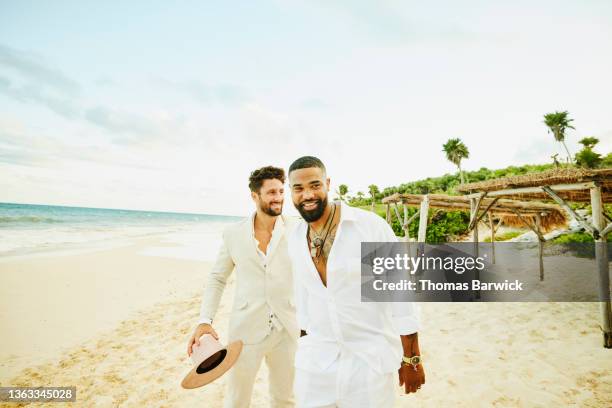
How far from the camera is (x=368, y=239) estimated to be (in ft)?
6.38

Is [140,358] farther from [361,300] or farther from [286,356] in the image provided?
[361,300]

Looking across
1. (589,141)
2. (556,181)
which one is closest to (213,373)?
(556,181)

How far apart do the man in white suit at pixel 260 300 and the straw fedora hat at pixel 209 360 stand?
0.26 m

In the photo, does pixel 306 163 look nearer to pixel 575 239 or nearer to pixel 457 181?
pixel 575 239

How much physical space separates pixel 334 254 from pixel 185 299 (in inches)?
321

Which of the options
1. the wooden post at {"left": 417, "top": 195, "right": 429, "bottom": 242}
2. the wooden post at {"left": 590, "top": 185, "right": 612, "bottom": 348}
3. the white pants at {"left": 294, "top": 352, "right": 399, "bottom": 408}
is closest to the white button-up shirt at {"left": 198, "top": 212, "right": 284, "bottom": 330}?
the white pants at {"left": 294, "top": 352, "right": 399, "bottom": 408}

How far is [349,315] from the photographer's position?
1.84 meters

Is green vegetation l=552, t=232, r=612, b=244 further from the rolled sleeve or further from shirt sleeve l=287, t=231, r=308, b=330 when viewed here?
shirt sleeve l=287, t=231, r=308, b=330

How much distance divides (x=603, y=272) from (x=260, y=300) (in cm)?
643

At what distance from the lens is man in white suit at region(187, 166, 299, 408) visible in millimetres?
2561

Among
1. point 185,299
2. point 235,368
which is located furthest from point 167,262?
point 235,368

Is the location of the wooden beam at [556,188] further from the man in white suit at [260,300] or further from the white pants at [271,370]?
the white pants at [271,370]

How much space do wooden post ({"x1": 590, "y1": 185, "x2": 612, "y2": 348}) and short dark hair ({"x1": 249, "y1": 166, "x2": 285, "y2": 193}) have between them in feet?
20.3

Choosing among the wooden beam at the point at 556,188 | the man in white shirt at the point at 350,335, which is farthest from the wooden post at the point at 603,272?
the man in white shirt at the point at 350,335
